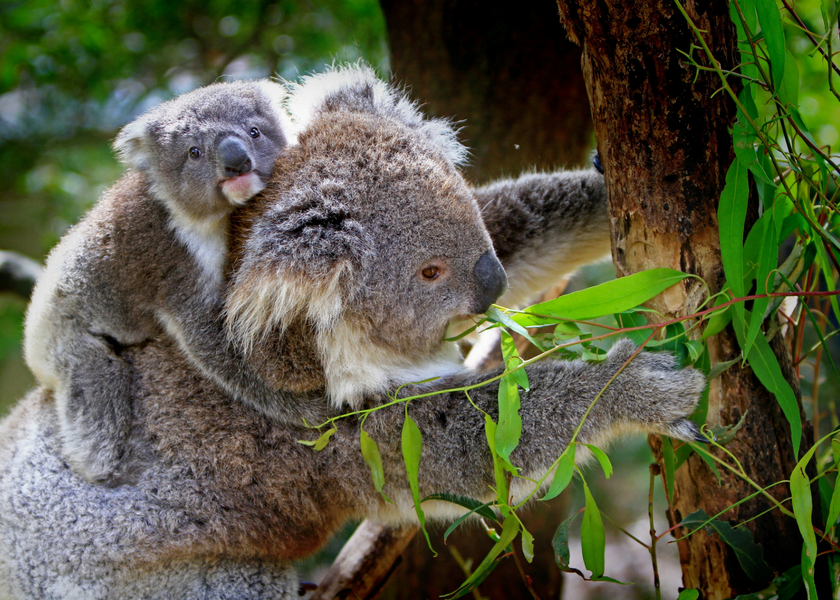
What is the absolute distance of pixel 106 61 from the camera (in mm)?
4066

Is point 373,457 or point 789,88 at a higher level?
point 789,88

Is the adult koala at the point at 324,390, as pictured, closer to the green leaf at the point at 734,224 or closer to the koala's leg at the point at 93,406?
the koala's leg at the point at 93,406

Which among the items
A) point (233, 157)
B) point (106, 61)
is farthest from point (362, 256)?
point (106, 61)

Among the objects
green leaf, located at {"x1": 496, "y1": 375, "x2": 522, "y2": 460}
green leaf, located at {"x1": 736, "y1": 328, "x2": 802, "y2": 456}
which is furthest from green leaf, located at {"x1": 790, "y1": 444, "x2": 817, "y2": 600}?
green leaf, located at {"x1": 496, "y1": 375, "x2": 522, "y2": 460}

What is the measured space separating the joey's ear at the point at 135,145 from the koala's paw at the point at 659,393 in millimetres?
1670

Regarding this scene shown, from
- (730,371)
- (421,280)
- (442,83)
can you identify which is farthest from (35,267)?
(730,371)

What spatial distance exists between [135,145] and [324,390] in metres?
1.07

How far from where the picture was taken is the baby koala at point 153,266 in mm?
1953

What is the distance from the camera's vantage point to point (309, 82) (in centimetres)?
237

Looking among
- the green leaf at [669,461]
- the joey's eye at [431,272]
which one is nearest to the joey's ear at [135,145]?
the joey's eye at [431,272]

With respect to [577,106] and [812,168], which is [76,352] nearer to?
[812,168]

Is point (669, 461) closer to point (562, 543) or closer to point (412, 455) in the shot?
point (562, 543)

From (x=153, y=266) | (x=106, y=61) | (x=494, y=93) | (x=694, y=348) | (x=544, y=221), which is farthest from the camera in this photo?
(x=106, y=61)

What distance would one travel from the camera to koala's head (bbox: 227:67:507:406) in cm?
176
